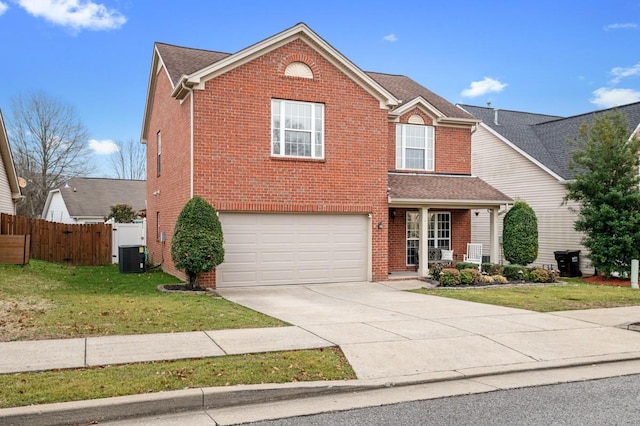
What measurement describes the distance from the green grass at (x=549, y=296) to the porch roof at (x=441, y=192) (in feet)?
10.9

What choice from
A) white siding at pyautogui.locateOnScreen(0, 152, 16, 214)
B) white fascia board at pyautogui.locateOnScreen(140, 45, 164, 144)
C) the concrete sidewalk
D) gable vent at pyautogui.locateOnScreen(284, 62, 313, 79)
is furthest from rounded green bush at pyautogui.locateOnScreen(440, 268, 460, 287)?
white siding at pyautogui.locateOnScreen(0, 152, 16, 214)

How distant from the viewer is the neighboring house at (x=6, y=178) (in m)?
24.3

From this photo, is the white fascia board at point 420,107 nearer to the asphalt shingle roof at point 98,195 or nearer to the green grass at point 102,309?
the green grass at point 102,309

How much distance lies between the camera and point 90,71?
1422 inches

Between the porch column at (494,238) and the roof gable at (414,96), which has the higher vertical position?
the roof gable at (414,96)

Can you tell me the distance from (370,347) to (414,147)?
13456 mm

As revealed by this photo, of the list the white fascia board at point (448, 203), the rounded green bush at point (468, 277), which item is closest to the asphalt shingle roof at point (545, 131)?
the white fascia board at point (448, 203)

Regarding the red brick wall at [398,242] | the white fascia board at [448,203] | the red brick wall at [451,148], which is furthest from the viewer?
the red brick wall at [451,148]

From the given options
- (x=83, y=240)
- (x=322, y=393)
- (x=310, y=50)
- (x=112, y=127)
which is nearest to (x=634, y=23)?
(x=310, y=50)

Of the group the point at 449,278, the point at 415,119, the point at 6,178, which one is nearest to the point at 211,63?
the point at 415,119

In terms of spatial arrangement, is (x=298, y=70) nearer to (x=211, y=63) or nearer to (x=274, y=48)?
(x=274, y=48)

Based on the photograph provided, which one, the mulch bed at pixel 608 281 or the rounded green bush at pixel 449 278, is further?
the mulch bed at pixel 608 281

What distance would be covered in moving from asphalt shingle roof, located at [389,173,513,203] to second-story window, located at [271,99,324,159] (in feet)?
10.0

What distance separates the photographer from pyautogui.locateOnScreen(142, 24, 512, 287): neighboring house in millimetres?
15727
